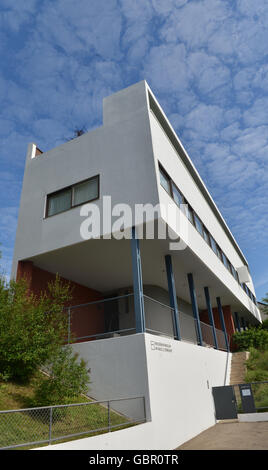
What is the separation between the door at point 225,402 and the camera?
12764 mm

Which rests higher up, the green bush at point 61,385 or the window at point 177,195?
the window at point 177,195

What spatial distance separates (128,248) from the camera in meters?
11.9

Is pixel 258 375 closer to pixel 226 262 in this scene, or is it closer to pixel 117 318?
pixel 117 318

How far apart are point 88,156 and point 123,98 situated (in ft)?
8.01

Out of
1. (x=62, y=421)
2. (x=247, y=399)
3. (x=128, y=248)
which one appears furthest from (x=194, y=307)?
(x=62, y=421)

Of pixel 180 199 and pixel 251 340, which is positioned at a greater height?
pixel 180 199

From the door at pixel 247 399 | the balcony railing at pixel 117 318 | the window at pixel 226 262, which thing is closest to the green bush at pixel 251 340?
the balcony railing at pixel 117 318

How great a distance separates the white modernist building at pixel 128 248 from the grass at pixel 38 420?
0.63 metres

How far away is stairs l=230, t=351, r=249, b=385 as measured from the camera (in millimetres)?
16591

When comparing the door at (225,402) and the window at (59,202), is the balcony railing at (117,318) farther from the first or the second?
the window at (59,202)

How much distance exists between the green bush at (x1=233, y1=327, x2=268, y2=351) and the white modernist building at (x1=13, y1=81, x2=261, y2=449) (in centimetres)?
474

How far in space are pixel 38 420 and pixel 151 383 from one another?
2837mm

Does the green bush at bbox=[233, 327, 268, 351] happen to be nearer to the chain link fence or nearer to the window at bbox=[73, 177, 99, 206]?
A: the chain link fence

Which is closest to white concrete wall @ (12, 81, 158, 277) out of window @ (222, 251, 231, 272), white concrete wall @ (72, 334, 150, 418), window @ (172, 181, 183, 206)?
window @ (172, 181, 183, 206)
